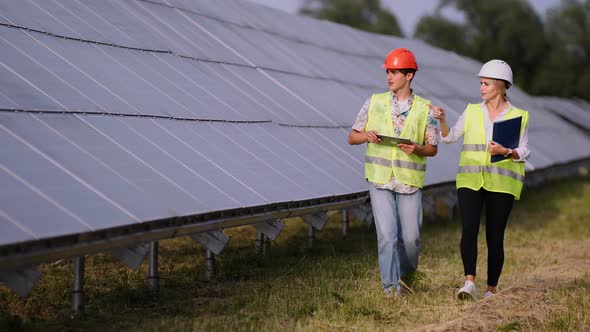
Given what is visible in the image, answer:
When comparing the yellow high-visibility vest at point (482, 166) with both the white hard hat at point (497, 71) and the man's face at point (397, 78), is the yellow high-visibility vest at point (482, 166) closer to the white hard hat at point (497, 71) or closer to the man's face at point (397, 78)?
the white hard hat at point (497, 71)

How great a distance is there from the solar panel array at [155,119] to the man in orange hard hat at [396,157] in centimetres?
99

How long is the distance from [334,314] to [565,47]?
6588 centimetres

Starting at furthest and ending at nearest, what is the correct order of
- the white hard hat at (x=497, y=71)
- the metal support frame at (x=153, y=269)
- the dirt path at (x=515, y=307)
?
the metal support frame at (x=153, y=269) < the white hard hat at (x=497, y=71) < the dirt path at (x=515, y=307)

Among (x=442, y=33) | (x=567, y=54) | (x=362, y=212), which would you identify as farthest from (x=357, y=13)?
(x=362, y=212)

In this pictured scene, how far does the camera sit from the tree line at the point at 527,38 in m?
68.4

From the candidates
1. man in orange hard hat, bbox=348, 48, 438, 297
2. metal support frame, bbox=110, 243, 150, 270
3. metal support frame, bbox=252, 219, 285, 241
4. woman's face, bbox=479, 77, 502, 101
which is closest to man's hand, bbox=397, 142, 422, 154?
man in orange hard hat, bbox=348, 48, 438, 297

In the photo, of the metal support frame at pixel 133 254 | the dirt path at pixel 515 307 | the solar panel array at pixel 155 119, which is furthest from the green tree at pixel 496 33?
the metal support frame at pixel 133 254

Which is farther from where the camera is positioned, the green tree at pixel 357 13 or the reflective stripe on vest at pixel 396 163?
the green tree at pixel 357 13

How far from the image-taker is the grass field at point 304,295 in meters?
7.34

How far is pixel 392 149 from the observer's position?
27.0ft

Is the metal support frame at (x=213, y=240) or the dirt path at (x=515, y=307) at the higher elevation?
the metal support frame at (x=213, y=240)

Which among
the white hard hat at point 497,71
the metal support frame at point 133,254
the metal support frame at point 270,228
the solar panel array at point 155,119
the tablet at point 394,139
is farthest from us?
the metal support frame at point 270,228

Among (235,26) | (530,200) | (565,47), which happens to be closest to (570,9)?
(565,47)

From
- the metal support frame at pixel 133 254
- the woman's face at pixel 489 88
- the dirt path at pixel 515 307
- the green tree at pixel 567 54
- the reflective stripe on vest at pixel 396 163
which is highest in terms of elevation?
the green tree at pixel 567 54
